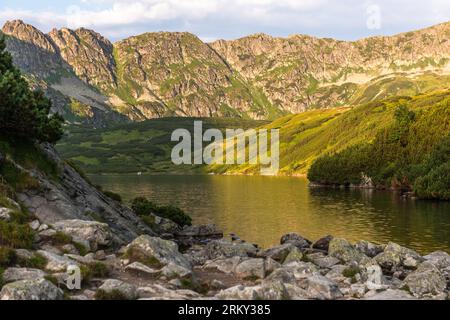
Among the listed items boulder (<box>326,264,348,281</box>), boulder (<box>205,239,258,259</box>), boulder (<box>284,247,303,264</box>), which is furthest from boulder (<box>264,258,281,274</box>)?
boulder (<box>205,239,258,259</box>)

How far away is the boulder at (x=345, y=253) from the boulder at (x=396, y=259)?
5.89 ft

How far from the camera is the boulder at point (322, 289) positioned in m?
29.1

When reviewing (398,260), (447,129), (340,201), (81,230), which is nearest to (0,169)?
(81,230)

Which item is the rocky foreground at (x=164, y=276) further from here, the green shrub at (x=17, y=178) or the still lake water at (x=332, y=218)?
the still lake water at (x=332, y=218)

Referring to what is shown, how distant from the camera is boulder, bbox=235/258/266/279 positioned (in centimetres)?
3575

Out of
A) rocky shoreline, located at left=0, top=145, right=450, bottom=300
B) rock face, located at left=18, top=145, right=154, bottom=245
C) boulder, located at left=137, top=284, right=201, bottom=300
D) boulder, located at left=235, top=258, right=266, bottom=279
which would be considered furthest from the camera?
rock face, located at left=18, top=145, right=154, bottom=245

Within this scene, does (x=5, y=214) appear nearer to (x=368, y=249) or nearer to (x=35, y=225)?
(x=35, y=225)

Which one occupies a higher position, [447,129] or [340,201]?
[447,129]

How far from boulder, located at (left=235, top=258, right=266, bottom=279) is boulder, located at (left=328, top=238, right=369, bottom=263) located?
13.7 metres

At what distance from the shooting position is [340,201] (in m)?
146

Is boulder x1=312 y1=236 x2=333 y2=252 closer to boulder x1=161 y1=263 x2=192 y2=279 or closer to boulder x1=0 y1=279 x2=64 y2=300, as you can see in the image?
boulder x1=161 y1=263 x2=192 y2=279

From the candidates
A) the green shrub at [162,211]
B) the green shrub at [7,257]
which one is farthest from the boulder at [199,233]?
the green shrub at [7,257]
